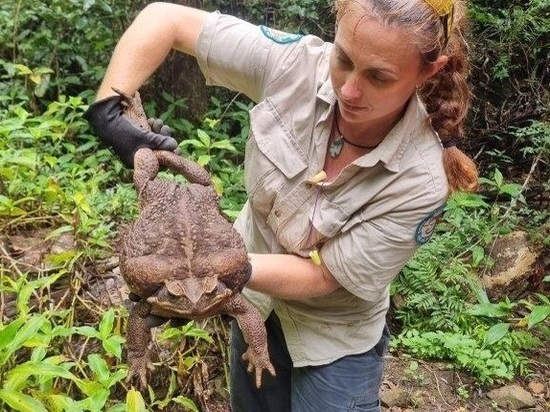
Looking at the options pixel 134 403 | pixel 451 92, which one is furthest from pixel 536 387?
pixel 134 403

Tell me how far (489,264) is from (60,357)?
136 inches

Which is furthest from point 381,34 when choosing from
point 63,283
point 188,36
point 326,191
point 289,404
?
point 63,283

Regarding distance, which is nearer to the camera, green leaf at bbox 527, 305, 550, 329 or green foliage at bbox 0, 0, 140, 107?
green leaf at bbox 527, 305, 550, 329

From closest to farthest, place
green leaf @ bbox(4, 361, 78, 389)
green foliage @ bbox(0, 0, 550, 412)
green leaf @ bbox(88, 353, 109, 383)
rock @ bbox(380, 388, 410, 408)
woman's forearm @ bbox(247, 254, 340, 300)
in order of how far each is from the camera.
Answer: woman's forearm @ bbox(247, 254, 340, 300) → green leaf @ bbox(4, 361, 78, 389) → green leaf @ bbox(88, 353, 109, 383) → green foliage @ bbox(0, 0, 550, 412) → rock @ bbox(380, 388, 410, 408)

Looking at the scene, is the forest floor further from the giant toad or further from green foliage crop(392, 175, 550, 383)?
the giant toad

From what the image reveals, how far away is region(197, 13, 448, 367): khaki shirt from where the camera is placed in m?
2.33

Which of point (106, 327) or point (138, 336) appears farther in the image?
→ point (106, 327)

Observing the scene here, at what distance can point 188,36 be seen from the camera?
247 cm

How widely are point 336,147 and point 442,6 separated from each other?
662 mm

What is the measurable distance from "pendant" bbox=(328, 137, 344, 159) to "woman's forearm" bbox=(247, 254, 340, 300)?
44 centimetres

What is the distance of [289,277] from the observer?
7.62ft

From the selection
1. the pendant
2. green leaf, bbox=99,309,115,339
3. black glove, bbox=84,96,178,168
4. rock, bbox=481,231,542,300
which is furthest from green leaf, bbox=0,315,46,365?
rock, bbox=481,231,542,300

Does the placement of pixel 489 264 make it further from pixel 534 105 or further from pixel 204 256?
pixel 204 256

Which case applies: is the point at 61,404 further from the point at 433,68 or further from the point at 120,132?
the point at 433,68
